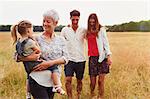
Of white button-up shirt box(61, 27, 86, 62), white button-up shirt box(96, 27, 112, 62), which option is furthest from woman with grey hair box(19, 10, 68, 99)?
white button-up shirt box(96, 27, 112, 62)

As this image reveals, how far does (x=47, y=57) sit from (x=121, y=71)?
4.93 ft

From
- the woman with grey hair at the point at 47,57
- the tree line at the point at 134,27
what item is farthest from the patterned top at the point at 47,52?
the tree line at the point at 134,27

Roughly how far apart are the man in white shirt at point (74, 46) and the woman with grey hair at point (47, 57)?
2.38 feet

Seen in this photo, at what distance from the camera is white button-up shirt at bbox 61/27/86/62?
3.87 meters

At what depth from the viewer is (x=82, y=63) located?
3951 mm

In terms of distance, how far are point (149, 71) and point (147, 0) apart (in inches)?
32.4

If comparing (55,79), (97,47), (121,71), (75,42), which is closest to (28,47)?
(55,79)

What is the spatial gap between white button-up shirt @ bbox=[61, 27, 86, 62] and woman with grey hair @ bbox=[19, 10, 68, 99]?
717 mm

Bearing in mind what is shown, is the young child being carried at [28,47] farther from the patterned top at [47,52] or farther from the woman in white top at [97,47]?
the woman in white top at [97,47]

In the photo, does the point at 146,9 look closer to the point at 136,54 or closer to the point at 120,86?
the point at 136,54

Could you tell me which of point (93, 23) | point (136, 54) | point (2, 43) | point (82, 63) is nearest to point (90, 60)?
point (82, 63)

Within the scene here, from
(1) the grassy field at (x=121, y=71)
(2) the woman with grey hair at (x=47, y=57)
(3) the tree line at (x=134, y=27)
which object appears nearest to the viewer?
(2) the woman with grey hair at (x=47, y=57)

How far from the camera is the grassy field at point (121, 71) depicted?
4.25 metres

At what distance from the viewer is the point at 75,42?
3.90 m
